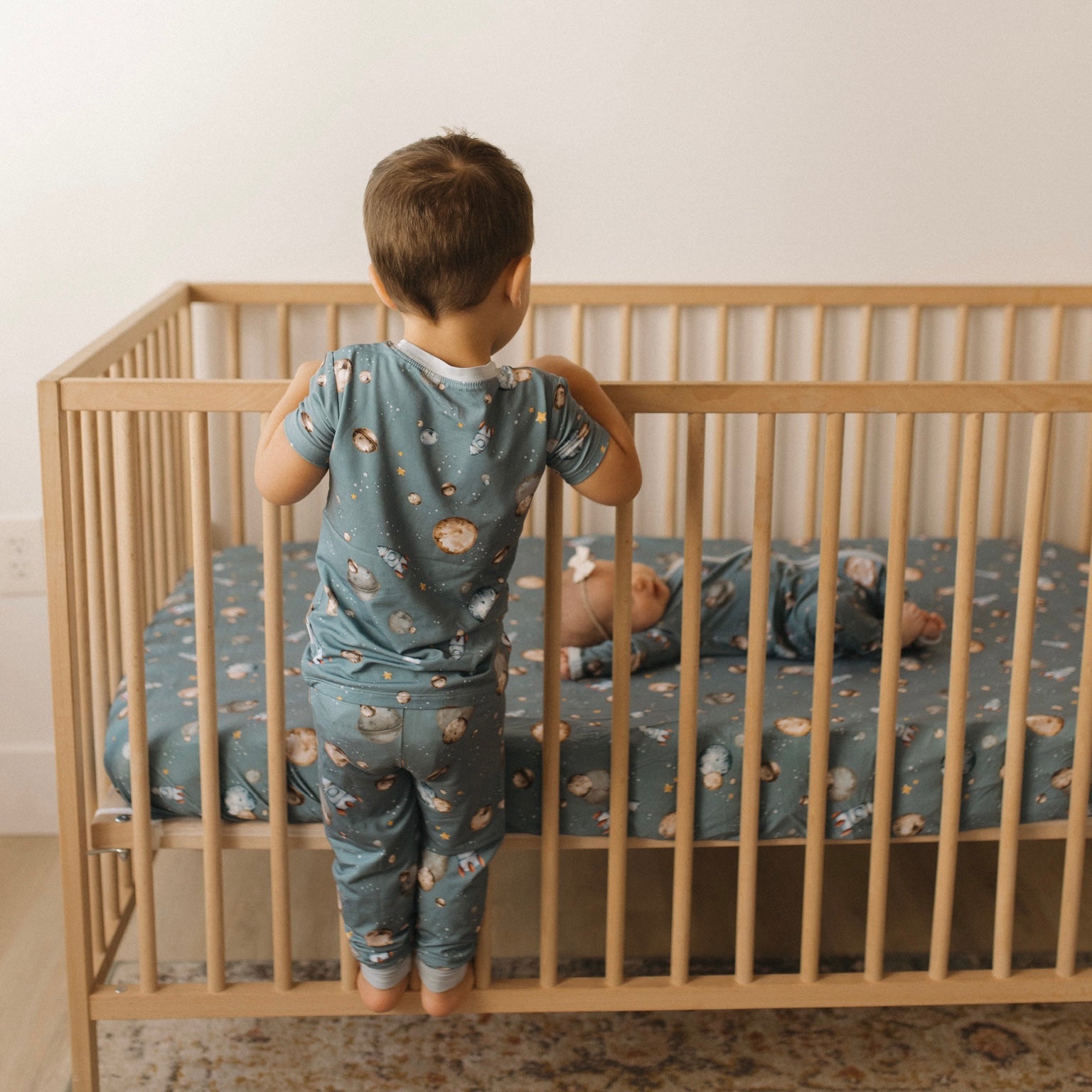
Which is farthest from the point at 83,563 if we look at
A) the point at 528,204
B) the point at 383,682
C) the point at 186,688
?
the point at 528,204

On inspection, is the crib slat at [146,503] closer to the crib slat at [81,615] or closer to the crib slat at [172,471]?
the crib slat at [172,471]

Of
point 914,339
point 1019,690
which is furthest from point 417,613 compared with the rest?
point 914,339

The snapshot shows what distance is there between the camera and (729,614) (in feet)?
5.80

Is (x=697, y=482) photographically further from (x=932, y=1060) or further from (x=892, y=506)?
(x=932, y=1060)

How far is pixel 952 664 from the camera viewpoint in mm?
1384

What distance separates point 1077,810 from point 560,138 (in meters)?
1.23

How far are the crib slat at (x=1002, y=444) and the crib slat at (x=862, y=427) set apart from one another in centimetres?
21

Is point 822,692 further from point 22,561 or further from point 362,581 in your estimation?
point 22,561

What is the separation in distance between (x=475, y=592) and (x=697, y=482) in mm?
233

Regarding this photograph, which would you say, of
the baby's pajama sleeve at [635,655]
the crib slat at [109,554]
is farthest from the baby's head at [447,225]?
the baby's pajama sleeve at [635,655]

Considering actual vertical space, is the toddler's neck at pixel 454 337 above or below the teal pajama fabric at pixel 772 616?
above

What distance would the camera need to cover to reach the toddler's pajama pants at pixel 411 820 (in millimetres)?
1281

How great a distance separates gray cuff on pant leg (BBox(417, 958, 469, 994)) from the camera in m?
1.40

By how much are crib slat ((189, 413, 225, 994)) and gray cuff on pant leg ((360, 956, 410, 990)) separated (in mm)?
156
